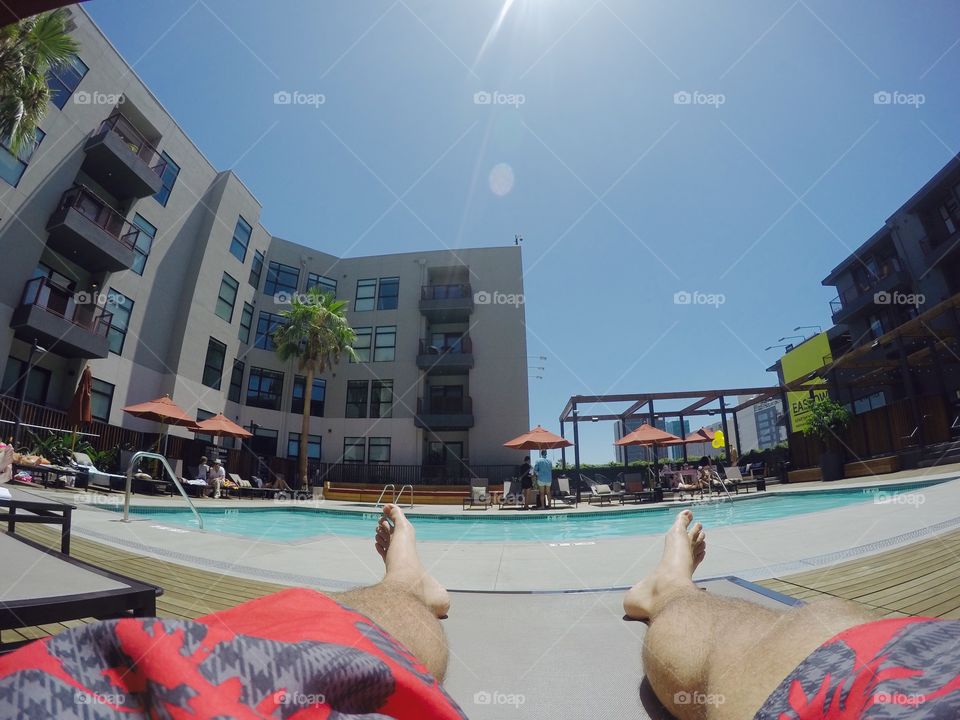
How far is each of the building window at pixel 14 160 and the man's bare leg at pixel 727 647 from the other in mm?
17002

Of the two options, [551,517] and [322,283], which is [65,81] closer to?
[322,283]

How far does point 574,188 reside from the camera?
11484 mm

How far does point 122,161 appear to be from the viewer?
44.6 feet

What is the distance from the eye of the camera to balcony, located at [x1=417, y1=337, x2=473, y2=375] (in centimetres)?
2130

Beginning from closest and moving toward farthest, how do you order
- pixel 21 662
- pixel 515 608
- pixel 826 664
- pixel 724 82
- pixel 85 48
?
pixel 21 662
pixel 826 664
pixel 515 608
pixel 724 82
pixel 85 48

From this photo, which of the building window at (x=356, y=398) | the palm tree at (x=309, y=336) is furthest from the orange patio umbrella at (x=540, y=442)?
the building window at (x=356, y=398)

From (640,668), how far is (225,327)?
21439mm

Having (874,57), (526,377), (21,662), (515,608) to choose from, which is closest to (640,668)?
(515,608)

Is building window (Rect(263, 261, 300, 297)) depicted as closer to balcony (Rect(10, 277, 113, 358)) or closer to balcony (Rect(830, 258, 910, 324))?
balcony (Rect(10, 277, 113, 358))

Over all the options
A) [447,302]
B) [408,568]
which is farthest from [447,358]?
[408,568]

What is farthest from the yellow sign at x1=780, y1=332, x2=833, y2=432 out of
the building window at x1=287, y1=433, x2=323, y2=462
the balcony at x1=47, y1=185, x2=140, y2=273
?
the balcony at x1=47, y1=185, x2=140, y2=273

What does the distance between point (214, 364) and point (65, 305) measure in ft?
21.2

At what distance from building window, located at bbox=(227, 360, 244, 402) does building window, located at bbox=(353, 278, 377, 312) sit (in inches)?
269

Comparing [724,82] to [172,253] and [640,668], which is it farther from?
[172,253]
